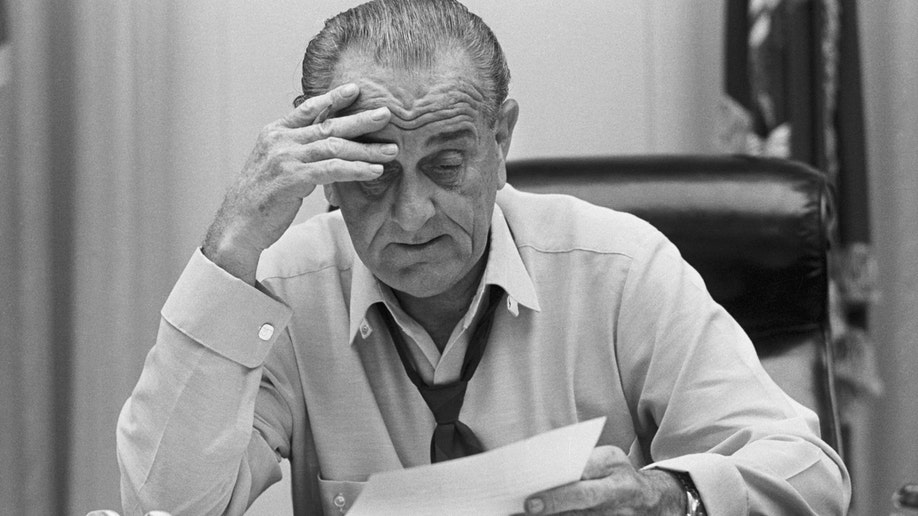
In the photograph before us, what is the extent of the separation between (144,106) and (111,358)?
1.95 feet

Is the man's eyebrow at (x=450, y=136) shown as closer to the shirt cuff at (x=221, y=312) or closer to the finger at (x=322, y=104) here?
the finger at (x=322, y=104)

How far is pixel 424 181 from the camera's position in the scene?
1.30m

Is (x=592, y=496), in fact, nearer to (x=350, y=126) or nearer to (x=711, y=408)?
(x=711, y=408)

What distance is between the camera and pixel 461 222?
134 cm

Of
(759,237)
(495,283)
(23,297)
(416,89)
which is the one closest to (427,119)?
(416,89)

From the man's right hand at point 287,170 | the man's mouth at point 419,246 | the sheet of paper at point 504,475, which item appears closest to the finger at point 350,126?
the man's right hand at point 287,170

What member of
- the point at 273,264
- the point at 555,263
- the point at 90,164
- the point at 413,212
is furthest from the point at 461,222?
the point at 90,164

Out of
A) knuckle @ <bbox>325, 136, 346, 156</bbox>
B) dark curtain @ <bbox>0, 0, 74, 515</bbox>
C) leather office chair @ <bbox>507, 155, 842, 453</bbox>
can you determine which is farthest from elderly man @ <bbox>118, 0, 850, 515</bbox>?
dark curtain @ <bbox>0, 0, 74, 515</bbox>

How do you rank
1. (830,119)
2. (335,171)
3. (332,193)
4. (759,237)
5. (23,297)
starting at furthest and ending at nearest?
1. (830,119)
2. (23,297)
3. (759,237)
4. (332,193)
5. (335,171)

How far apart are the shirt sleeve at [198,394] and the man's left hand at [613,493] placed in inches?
15.9

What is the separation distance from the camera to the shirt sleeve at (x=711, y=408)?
119 centimetres

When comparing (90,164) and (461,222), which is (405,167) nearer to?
(461,222)

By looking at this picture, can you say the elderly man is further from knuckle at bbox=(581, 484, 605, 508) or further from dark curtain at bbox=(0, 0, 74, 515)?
dark curtain at bbox=(0, 0, 74, 515)

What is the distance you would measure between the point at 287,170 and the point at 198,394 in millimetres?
280
